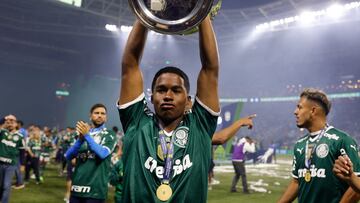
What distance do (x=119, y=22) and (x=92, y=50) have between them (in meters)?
9.18

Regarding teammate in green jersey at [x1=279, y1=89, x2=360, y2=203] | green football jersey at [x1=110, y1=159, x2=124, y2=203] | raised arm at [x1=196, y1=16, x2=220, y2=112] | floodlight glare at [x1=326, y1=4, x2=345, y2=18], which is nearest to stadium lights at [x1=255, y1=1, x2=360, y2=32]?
floodlight glare at [x1=326, y1=4, x2=345, y2=18]

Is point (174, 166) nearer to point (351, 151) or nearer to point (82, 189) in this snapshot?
point (351, 151)

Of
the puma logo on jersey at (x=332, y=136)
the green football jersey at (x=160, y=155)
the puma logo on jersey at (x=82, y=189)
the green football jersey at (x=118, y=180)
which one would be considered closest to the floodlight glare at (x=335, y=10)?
the puma logo on jersey at (x=332, y=136)

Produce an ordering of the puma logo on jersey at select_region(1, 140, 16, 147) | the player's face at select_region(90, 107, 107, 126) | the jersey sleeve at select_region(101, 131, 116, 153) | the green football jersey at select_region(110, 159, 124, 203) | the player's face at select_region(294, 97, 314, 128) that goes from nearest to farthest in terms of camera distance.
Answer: the player's face at select_region(294, 97, 314, 128), the green football jersey at select_region(110, 159, 124, 203), the jersey sleeve at select_region(101, 131, 116, 153), the player's face at select_region(90, 107, 107, 126), the puma logo on jersey at select_region(1, 140, 16, 147)

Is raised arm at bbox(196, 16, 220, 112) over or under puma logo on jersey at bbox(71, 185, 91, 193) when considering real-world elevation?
over

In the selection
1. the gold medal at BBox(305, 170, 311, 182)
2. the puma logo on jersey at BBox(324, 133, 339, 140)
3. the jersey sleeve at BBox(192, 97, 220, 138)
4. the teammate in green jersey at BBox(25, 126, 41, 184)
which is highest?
the jersey sleeve at BBox(192, 97, 220, 138)

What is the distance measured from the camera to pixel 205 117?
2.26m

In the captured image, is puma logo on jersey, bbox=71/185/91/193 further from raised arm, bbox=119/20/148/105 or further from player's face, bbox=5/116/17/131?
player's face, bbox=5/116/17/131

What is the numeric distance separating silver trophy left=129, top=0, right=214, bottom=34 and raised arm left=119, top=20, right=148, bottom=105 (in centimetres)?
33

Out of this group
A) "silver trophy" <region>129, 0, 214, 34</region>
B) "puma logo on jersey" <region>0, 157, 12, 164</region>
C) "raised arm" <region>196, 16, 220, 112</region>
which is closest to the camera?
"silver trophy" <region>129, 0, 214, 34</region>

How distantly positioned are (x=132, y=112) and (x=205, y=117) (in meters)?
0.47

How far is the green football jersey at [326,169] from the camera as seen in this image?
11.2ft

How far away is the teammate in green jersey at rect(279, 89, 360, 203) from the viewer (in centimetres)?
342

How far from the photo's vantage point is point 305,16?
26891 millimetres
